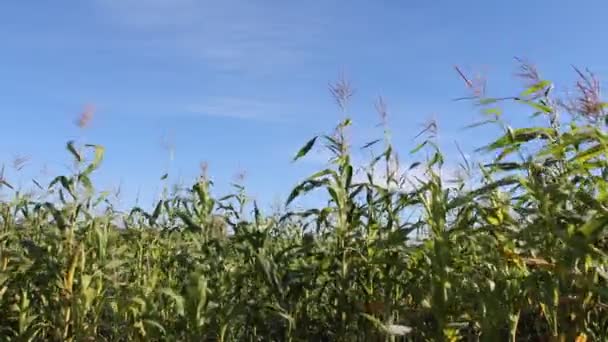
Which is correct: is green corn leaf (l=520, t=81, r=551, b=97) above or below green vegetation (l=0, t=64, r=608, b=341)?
above

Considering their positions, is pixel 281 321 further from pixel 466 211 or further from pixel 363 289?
pixel 466 211

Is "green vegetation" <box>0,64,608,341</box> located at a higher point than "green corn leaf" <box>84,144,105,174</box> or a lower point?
lower

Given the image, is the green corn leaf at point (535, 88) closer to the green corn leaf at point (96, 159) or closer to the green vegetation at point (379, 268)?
the green vegetation at point (379, 268)

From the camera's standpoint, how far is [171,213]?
5.65 metres

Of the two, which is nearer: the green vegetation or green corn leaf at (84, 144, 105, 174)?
the green vegetation

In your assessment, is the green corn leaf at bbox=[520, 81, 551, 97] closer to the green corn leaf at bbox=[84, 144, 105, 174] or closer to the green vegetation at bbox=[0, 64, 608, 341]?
the green vegetation at bbox=[0, 64, 608, 341]

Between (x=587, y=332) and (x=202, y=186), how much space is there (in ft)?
7.84

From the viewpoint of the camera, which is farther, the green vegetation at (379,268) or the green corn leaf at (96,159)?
the green corn leaf at (96,159)

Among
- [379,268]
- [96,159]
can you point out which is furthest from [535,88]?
[96,159]

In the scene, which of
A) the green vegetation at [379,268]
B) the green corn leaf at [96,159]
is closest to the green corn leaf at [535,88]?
the green vegetation at [379,268]

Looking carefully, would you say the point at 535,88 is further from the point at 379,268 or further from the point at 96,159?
the point at 96,159

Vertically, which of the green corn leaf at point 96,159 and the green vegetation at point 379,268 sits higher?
the green corn leaf at point 96,159

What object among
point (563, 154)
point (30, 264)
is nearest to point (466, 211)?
point (563, 154)


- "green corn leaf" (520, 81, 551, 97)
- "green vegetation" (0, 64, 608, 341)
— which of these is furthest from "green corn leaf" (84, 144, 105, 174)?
"green corn leaf" (520, 81, 551, 97)
